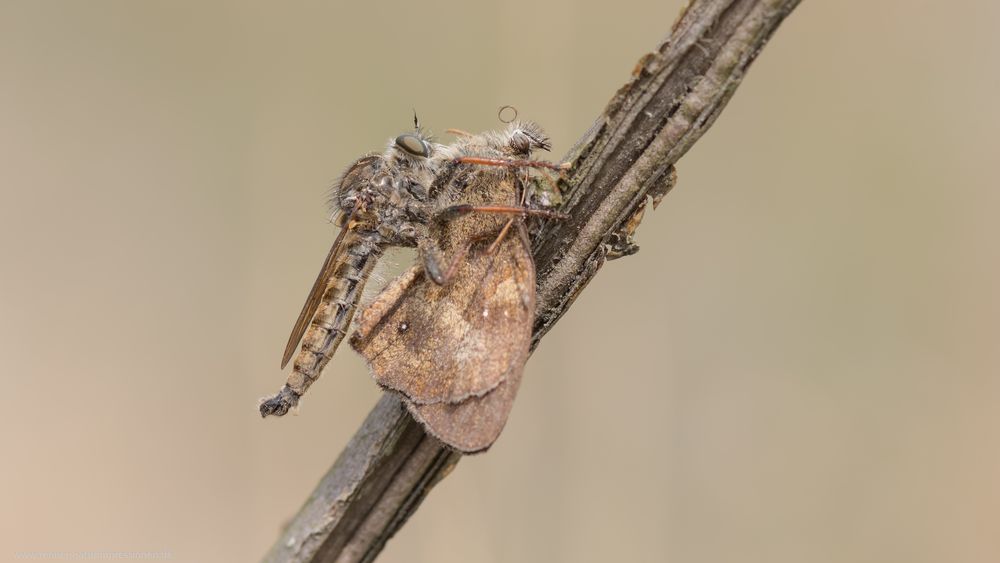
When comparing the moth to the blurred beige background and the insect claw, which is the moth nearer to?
the insect claw

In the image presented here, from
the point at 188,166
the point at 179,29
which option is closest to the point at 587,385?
the point at 188,166

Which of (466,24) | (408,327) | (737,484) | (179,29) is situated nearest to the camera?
(408,327)

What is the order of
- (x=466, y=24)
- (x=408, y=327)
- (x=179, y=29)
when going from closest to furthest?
(x=408, y=327) < (x=466, y=24) < (x=179, y=29)

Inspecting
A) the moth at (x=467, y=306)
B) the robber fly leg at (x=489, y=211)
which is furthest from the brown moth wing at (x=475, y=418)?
the robber fly leg at (x=489, y=211)

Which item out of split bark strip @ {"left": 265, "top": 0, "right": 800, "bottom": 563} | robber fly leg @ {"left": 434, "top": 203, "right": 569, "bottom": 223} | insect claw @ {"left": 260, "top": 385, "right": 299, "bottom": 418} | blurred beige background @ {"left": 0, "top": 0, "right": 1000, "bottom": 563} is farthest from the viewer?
blurred beige background @ {"left": 0, "top": 0, "right": 1000, "bottom": 563}

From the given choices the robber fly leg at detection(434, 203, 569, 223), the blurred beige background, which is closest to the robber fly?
the robber fly leg at detection(434, 203, 569, 223)

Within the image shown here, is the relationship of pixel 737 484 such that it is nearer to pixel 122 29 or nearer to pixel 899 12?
pixel 899 12
